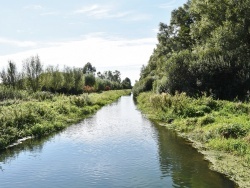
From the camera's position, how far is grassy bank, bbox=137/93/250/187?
13.2m

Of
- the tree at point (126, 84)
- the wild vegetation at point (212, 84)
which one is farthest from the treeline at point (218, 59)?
the tree at point (126, 84)

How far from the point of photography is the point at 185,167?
13719mm

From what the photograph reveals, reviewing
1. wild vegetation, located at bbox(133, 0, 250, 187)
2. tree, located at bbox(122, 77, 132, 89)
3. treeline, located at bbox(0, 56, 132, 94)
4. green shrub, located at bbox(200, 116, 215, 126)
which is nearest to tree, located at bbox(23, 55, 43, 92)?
treeline, located at bbox(0, 56, 132, 94)

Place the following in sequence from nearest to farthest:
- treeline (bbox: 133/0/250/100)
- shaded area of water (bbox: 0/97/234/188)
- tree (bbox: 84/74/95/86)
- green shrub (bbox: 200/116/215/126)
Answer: shaded area of water (bbox: 0/97/234/188), green shrub (bbox: 200/116/215/126), treeline (bbox: 133/0/250/100), tree (bbox: 84/74/95/86)

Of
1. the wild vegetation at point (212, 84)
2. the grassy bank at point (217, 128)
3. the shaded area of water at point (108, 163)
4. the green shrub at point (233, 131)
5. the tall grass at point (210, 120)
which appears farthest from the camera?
the wild vegetation at point (212, 84)

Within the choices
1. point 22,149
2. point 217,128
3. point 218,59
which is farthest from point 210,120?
point 218,59

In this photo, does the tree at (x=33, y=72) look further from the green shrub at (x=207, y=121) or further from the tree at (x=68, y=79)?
the green shrub at (x=207, y=121)

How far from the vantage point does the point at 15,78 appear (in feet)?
180

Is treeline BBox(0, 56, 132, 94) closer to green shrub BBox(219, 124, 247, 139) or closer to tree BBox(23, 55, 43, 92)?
tree BBox(23, 55, 43, 92)

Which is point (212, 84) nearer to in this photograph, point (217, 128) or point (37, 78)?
point (217, 128)

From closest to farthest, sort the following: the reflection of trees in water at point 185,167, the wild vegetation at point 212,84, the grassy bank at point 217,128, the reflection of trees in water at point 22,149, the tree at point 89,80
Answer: the reflection of trees in water at point 185,167, the grassy bank at point 217,128, the reflection of trees in water at point 22,149, the wild vegetation at point 212,84, the tree at point 89,80

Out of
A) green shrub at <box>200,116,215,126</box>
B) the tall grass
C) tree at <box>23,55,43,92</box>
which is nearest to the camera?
the tall grass

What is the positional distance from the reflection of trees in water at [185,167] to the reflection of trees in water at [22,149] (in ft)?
24.2

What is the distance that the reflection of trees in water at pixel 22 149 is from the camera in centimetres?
1616
